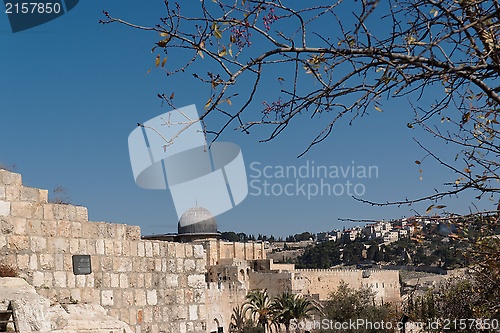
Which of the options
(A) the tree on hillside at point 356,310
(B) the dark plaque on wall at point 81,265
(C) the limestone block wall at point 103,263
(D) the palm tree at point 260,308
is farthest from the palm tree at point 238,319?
(B) the dark plaque on wall at point 81,265

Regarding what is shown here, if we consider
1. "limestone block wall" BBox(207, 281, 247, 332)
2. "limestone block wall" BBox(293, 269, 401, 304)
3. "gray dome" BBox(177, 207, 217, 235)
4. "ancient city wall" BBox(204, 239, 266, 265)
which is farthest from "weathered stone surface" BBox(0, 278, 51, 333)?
"gray dome" BBox(177, 207, 217, 235)

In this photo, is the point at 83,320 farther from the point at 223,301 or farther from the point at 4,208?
the point at 223,301

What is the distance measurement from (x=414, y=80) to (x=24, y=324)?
3.46 metres

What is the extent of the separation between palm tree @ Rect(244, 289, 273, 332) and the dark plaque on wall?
88.5 ft

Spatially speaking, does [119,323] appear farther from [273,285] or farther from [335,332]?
[273,285]

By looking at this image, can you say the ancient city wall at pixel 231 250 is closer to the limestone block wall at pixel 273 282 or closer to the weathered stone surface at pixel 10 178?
the limestone block wall at pixel 273 282

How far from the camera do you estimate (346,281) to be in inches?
1873

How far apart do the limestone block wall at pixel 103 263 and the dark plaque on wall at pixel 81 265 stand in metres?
0.04

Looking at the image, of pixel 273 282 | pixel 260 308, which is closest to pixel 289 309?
pixel 260 308

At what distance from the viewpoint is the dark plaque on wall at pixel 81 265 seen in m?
6.36

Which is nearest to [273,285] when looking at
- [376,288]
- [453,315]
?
[376,288]

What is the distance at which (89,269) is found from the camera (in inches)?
255

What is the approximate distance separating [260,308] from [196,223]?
1456cm

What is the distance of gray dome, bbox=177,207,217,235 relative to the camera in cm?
4609
